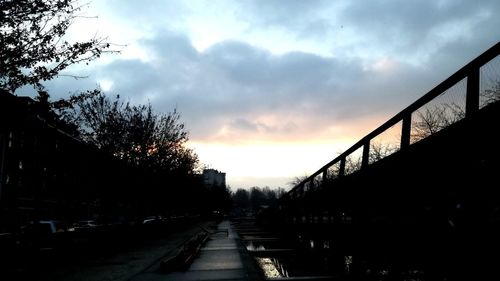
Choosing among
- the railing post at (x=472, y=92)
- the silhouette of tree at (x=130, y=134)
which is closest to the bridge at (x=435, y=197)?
the railing post at (x=472, y=92)

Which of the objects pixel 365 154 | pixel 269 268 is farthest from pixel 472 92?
pixel 269 268

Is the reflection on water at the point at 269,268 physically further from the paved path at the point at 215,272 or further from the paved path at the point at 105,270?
the paved path at the point at 105,270

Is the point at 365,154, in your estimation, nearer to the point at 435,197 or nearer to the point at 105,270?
the point at 435,197

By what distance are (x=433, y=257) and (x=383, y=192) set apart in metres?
2.13

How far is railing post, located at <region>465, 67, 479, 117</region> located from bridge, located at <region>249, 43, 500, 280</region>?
10 millimetres

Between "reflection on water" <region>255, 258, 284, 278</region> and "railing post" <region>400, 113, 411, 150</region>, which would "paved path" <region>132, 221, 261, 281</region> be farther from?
"railing post" <region>400, 113, 411, 150</region>

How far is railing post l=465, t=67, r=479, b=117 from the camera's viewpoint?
5547 mm

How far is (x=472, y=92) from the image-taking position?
5.63m

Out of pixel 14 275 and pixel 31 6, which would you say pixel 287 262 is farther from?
pixel 31 6

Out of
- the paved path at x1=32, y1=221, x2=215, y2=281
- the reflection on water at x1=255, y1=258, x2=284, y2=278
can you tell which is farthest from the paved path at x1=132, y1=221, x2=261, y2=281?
the paved path at x1=32, y1=221, x2=215, y2=281

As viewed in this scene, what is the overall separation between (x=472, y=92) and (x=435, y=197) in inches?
64.2

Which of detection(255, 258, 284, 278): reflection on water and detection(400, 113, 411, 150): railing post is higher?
detection(400, 113, 411, 150): railing post

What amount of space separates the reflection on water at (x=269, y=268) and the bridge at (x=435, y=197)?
8.86 feet

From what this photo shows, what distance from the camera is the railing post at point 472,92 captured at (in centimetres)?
555
